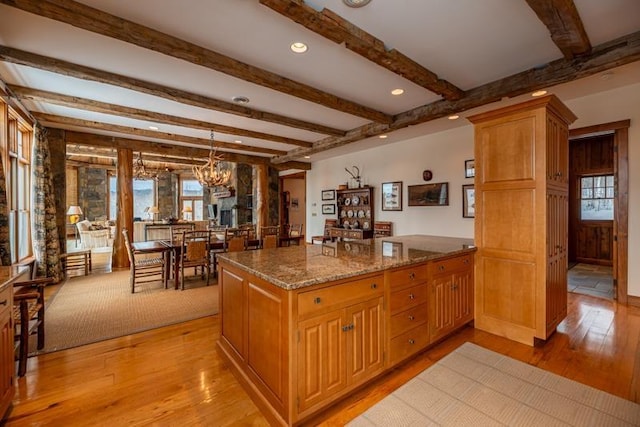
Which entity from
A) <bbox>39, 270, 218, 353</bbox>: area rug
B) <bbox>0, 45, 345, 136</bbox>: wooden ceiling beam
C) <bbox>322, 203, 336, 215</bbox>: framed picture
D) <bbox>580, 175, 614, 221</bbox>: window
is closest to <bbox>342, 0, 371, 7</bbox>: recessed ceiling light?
<bbox>0, 45, 345, 136</bbox>: wooden ceiling beam

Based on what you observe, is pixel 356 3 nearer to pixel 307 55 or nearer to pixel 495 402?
pixel 307 55

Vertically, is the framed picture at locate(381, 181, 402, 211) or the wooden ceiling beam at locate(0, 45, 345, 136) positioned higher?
the wooden ceiling beam at locate(0, 45, 345, 136)

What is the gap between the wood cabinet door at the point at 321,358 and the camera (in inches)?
63.2

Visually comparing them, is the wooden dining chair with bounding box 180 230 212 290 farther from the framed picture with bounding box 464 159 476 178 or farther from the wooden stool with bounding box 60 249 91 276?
the framed picture with bounding box 464 159 476 178

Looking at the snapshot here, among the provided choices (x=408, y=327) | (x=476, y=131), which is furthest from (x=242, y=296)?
(x=476, y=131)

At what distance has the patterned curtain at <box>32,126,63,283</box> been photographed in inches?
178

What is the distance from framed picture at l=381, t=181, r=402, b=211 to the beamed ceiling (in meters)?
1.89

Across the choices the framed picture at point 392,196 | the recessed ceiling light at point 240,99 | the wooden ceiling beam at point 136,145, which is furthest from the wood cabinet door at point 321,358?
the wooden ceiling beam at point 136,145

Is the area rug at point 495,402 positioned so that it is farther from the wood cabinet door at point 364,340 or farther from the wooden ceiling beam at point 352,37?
the wooden ceiling beam at point 352,37

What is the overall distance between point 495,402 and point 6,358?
3.05 metres

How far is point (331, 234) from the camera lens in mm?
7352

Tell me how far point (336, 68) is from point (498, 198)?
2.14 m

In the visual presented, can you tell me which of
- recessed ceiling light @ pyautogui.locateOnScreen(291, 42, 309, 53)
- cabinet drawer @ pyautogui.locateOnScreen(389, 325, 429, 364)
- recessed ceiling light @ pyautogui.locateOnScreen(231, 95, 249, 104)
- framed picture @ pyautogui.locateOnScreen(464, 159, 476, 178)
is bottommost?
cabinet drawer @ pyautogui.locateOnScreen(389, 325, 429, 364)

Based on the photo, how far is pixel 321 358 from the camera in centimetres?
169
